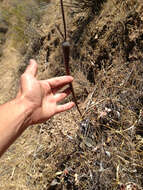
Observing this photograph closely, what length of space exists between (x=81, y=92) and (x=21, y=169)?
38.3 inches

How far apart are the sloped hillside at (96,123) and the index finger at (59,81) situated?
0.32 m

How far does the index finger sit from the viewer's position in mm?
1413

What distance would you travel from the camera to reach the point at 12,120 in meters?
1.18

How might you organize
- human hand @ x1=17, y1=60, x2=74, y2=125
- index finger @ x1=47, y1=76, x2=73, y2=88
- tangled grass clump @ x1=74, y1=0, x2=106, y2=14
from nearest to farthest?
human hand @ x1=17, y1=60, x2=74, y2=125
index finger @ x1=47, y1=76, x2=73, y2=88
tangled grass clump @ x1=74, y1=0, x2=106, y2=14

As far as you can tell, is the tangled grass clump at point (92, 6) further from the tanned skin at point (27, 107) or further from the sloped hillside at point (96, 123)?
the tanned skin at point (27, 107)

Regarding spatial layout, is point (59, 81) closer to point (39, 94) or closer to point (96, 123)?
point (39, 94)

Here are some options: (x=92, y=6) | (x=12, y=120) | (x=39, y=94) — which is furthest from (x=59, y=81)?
(x=92, y=6)

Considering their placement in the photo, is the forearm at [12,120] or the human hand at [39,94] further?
the human hand at [39,94]

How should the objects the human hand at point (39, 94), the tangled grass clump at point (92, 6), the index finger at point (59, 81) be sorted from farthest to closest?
the tangled grass clump at point (92, 6)
the index finger at point (59, 81)
the human hand at point (39, 94)

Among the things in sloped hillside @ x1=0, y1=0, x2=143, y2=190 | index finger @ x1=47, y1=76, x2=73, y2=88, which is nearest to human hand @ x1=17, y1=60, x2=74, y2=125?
index finger @ x1=47, y1=76, x2=73, y2=88

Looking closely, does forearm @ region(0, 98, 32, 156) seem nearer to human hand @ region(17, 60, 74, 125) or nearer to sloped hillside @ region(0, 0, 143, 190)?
human hand @ region(17, 60, 74, 125)

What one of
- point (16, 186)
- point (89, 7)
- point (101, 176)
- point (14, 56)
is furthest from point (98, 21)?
point (14, 56)

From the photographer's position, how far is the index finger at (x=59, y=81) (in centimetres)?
141

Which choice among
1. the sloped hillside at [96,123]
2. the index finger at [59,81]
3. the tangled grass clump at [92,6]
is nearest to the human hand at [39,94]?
the index finger at [59,81]
